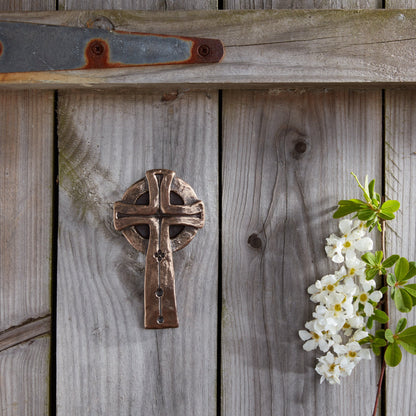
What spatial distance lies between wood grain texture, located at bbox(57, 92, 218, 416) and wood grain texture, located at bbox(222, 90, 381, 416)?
0.04 m

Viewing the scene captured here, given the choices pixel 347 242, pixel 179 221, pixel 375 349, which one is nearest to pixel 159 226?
pixel 179 221

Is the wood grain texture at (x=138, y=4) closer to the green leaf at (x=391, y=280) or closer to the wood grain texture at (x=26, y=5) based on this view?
the wood grain texture at (x=26, y=5)

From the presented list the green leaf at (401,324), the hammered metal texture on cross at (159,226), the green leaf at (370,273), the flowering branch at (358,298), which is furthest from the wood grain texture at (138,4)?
the green leaf at (401,324)

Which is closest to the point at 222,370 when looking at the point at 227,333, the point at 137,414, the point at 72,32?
the point at 227,333

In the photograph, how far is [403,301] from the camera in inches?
33.3

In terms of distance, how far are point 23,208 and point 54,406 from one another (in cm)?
36

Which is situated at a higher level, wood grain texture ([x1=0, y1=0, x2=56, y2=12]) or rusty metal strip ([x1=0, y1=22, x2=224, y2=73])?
wood grain texture ([x1=0, y1=0, x2=56, y2=12])

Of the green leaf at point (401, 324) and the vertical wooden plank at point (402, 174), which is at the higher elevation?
the vertical wooden plank at point (402, 174)

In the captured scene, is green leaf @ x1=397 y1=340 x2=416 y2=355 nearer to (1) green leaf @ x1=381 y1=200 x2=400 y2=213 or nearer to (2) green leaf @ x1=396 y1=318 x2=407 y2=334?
(2) green leaf @ x1=396 y1=318 x2=407 y2=334

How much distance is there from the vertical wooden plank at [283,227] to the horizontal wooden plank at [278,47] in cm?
9

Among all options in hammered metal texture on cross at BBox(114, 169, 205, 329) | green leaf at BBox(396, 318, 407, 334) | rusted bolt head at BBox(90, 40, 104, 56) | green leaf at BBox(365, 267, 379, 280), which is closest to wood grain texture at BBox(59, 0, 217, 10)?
rusted bolt head at BBox(90, 40, 104, 56)

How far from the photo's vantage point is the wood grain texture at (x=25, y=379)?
2.94ft

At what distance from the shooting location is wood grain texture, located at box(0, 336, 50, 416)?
0.90m

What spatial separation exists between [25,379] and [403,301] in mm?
667
